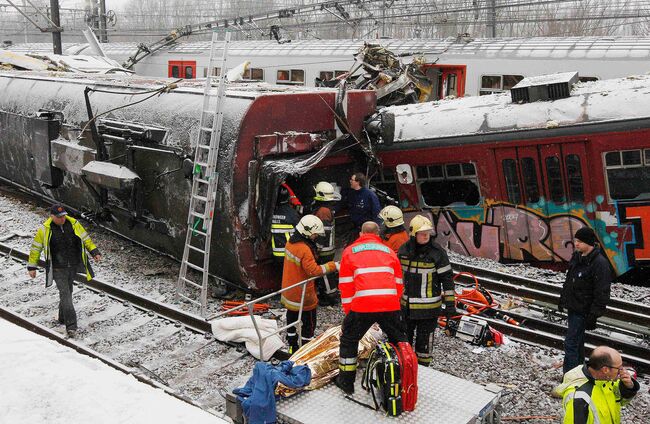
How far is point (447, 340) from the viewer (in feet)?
27.1

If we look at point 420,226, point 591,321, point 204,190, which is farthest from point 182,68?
point 591,321

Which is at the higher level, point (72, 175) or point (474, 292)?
point (72, 175)

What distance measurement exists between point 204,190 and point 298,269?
8.29ft

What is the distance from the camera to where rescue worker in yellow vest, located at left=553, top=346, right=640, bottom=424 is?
450cm

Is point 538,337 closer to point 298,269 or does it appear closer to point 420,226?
point 420,226

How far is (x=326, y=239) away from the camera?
898 centimetres

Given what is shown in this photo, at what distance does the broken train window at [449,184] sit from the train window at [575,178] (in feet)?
4.87

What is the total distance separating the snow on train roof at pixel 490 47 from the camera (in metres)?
16.1

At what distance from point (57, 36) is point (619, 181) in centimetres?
2111

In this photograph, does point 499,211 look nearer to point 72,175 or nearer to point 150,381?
point 150,381

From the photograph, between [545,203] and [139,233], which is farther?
[139,233]

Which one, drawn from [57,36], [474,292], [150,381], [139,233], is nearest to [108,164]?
[139,233]

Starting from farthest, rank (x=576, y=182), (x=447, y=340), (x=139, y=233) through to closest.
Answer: (x=139, y=233) < (x=576, y=182) < (x=447, y=340)

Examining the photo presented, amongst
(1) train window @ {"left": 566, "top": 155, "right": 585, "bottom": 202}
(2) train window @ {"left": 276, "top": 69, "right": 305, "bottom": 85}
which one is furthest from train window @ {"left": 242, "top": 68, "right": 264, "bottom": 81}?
(1) train window @ {"left": 566, "top": 155, "right": 585, "bottom": 202}
